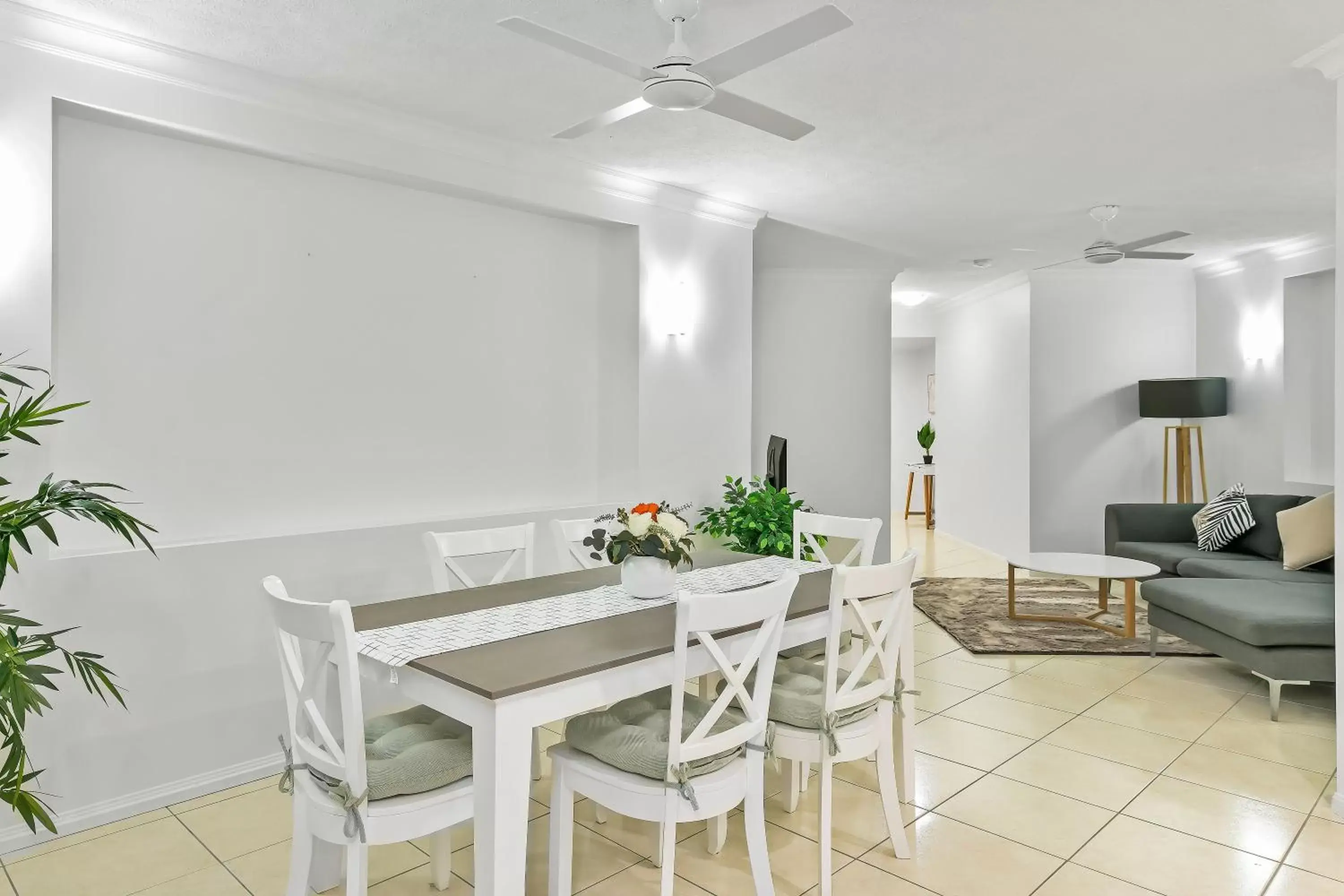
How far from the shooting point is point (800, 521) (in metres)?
Answer: 3.67

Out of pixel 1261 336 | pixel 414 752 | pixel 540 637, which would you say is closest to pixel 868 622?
pixel 540 637

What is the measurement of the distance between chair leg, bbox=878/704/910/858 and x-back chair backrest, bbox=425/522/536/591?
139 centimetres

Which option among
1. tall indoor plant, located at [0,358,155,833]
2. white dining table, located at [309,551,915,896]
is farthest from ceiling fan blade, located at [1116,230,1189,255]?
tall indoor plant, located at [0,358,155,833]

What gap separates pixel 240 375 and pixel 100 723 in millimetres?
1315

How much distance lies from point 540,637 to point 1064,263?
17.8 ft

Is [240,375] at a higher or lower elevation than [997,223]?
lower

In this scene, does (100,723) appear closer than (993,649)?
Yes

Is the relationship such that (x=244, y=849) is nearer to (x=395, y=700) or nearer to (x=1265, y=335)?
(x=395, y=700)

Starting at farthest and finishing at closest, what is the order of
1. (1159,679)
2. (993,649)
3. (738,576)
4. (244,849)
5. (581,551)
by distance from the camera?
1. (993,649)
2. (1159,679)
3. (581,551)
4. (738,576)
5. (244,849)

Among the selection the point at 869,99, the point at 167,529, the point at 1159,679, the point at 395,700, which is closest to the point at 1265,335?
the point at 1159,679

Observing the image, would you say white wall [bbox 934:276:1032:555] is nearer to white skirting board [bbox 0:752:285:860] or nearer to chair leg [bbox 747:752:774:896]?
chair leg [bbox 747:752:774:896]

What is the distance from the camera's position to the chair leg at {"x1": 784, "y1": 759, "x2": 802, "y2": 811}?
2896 mm

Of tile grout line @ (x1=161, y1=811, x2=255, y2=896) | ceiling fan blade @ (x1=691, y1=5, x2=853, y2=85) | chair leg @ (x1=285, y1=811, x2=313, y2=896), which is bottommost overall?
tile grout line @ (x1=161, y1=811, x2=255, y2=896)

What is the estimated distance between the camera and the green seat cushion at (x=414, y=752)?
199 centimetres
